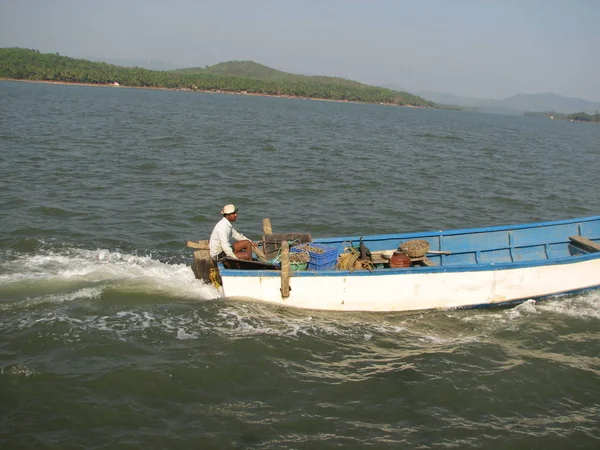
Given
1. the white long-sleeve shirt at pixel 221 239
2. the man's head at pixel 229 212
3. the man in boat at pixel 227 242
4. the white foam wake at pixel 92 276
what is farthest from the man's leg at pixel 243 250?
the white foam wake at pixel 92 276

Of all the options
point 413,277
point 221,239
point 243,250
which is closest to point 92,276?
point 221,239

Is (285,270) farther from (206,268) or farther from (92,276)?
(92,276)

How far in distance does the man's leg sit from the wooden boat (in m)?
0.37

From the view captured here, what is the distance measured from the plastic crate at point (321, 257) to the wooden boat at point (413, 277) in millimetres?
58

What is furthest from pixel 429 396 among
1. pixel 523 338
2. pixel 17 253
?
pixel 17 253

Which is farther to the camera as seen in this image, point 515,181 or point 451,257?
point 515,181

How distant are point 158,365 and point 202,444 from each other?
87.1 inches

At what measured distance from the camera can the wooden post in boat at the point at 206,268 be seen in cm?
1169

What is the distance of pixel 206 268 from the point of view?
1180 cm

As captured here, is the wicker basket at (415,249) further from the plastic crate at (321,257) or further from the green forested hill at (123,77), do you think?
the green forested hill at (123,77)

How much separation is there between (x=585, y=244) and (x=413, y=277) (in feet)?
16.6

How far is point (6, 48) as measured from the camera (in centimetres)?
15050

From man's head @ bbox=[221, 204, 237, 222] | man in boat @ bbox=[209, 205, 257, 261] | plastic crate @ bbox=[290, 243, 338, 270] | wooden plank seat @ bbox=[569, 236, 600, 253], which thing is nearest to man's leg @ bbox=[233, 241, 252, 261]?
man in boat @ bbox=[209, 205, 257, 261]

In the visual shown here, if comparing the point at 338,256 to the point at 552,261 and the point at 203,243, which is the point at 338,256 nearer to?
the point at 203,243
